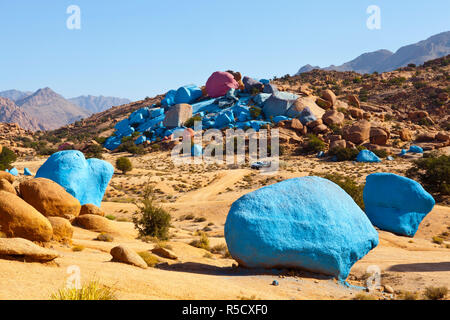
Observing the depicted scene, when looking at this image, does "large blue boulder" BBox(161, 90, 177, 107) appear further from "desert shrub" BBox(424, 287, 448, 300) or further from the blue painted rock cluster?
"desert shrub" BBox(424, 287, 448, 300)

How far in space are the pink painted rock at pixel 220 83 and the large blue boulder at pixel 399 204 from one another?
46076 mm

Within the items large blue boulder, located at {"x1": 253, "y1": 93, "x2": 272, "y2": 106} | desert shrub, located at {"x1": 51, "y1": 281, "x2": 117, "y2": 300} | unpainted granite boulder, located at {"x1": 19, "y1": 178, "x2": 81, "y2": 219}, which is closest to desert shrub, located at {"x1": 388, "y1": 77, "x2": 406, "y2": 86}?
large blue boulder, located at {"x1": 253, "y1": 93, "x2": 272, "y2": 106}

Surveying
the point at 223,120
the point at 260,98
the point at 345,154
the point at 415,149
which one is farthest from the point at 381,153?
the point at 223,120

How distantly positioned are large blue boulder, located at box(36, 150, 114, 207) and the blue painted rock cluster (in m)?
32.4

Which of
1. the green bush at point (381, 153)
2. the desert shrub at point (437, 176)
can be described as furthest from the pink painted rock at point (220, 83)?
the desert shrub at point (437, 176)

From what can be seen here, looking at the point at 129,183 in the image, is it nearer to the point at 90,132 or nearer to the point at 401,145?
the point at 401,145

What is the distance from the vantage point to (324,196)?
30.9ft

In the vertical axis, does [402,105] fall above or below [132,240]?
above

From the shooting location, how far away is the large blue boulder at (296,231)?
8547 mm

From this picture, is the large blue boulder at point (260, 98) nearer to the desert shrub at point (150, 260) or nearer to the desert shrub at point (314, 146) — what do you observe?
the desert shrub at point (314, 146)

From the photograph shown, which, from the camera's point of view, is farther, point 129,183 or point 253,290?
point 129,183
